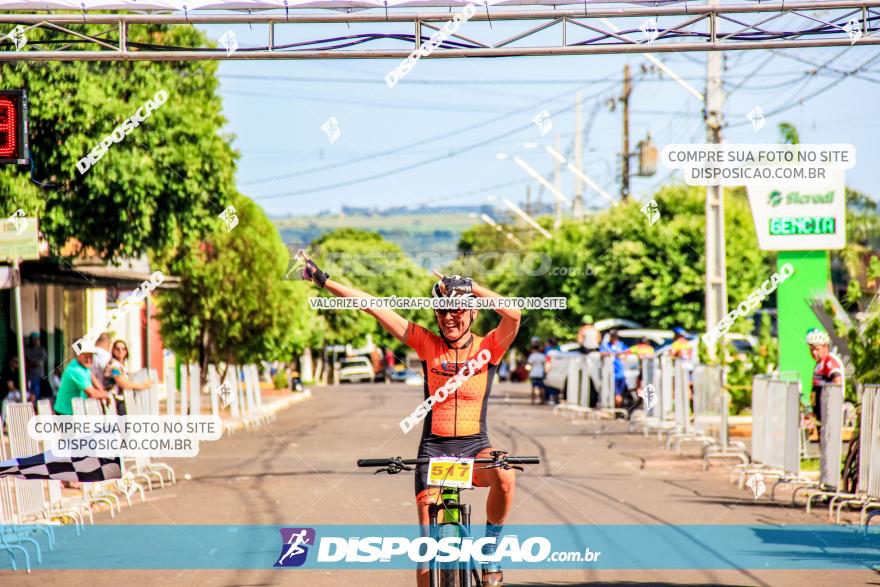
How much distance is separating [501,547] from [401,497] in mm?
3912

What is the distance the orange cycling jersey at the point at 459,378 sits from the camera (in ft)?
24.0

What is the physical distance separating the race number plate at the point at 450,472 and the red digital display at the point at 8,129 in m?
7.69

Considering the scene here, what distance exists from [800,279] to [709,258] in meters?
3.38

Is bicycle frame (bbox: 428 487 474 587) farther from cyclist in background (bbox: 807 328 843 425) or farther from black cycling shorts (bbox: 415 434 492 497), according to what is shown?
cyclist in background (bbox: 807 328 843 425)

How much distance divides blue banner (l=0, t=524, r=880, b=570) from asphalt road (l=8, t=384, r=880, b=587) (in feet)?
1.24

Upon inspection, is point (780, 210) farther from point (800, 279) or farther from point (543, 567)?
point (543, 567)

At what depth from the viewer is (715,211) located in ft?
89.8

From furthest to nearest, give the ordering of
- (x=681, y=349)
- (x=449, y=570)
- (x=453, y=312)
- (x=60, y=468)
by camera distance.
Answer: (x=681, y=349)
(x=60, y=468)
(x=453, y=312)
(x=449, y=570)

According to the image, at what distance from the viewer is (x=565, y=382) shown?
36.2 m

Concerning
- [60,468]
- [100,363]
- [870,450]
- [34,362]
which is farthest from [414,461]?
[34,362]

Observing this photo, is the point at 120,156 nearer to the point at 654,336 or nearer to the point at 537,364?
the point at 537,364

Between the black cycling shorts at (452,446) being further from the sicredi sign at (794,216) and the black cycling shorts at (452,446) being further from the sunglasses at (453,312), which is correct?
the sicredi sign at (794,216)

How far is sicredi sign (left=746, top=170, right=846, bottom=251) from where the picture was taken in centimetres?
2386

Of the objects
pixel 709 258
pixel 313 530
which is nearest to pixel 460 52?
pixel 313 530
